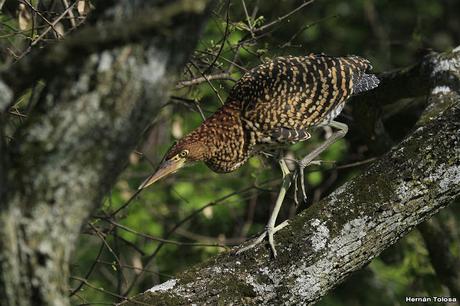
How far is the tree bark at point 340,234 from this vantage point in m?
3.00

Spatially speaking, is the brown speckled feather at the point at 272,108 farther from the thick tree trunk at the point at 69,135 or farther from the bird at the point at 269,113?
the thick tree trunk at the point at 69,135

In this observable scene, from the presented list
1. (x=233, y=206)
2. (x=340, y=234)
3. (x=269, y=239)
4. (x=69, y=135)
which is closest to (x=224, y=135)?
(x=269, y=239)

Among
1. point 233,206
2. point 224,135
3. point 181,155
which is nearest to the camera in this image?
point 181,155

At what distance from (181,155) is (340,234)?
1.29 metres

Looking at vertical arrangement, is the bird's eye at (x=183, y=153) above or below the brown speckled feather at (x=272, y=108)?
below

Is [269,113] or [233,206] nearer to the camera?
[269,113]

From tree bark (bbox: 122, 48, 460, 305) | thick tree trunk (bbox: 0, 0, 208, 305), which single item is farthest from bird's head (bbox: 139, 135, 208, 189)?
thick tree trunk (bbox: 0, 0, 208, 305)

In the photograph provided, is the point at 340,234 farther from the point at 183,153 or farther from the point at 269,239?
the point at 183,153

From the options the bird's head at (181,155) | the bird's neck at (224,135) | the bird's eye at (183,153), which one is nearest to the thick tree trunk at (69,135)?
the bird's head at (181,155)

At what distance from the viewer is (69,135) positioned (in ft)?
6.07

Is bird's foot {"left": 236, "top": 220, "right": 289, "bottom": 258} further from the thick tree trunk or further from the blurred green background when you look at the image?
the blurred green background

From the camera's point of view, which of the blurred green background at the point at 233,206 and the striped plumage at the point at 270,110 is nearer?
the striped plumage at the point at 270,110

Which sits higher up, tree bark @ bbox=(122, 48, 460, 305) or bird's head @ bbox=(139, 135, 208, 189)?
bird's head @ bbox=(139, 135, 208, 189)

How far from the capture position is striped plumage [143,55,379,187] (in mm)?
4148
